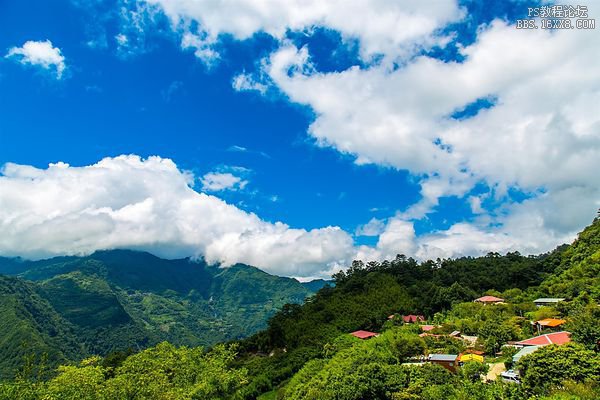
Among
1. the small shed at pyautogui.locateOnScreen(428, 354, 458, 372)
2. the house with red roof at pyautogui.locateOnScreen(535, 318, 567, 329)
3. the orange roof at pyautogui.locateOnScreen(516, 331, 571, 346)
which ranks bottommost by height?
the small shed at pyautogui.locateOnScreen(428, 354, 458, 372)

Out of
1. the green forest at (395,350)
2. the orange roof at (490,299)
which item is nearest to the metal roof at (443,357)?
the green forest at (395,350)

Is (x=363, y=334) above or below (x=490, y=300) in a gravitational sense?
below

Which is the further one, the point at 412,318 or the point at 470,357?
the point at 412,318

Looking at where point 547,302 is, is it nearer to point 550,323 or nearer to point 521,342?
point 550,323

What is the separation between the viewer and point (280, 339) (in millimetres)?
74750

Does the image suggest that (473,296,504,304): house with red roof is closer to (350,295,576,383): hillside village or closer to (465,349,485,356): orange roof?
(350,295,576,383): hillside village

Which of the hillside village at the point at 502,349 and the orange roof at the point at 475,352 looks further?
the orange roof at the point at 475,352

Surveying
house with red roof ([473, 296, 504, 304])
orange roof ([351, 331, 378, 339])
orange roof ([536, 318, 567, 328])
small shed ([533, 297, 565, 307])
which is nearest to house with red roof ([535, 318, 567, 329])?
orange roof ([536, 318, 567, 328])

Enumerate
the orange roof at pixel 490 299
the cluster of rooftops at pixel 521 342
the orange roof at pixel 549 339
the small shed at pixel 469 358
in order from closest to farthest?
the cluster of rooftops at pixel 521 342 < the orange roof at pixel 549 339 < the small shed at pixel 469 358 < the orange roof at pixel 490 299

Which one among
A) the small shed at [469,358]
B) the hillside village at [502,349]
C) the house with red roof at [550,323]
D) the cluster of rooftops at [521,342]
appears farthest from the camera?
the house with red roof at [550,323]

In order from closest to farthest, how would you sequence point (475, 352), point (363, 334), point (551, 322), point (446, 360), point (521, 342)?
point (446, 360) → point (521, 342) → point (475, 352) → point (551, 322) → point (363, 334)

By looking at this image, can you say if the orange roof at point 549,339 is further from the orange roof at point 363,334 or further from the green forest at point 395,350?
the orange roof at point 363,334

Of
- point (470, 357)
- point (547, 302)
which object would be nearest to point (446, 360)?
point (470, 357)

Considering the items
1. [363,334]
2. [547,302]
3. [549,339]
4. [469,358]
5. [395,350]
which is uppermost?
[547,302]
